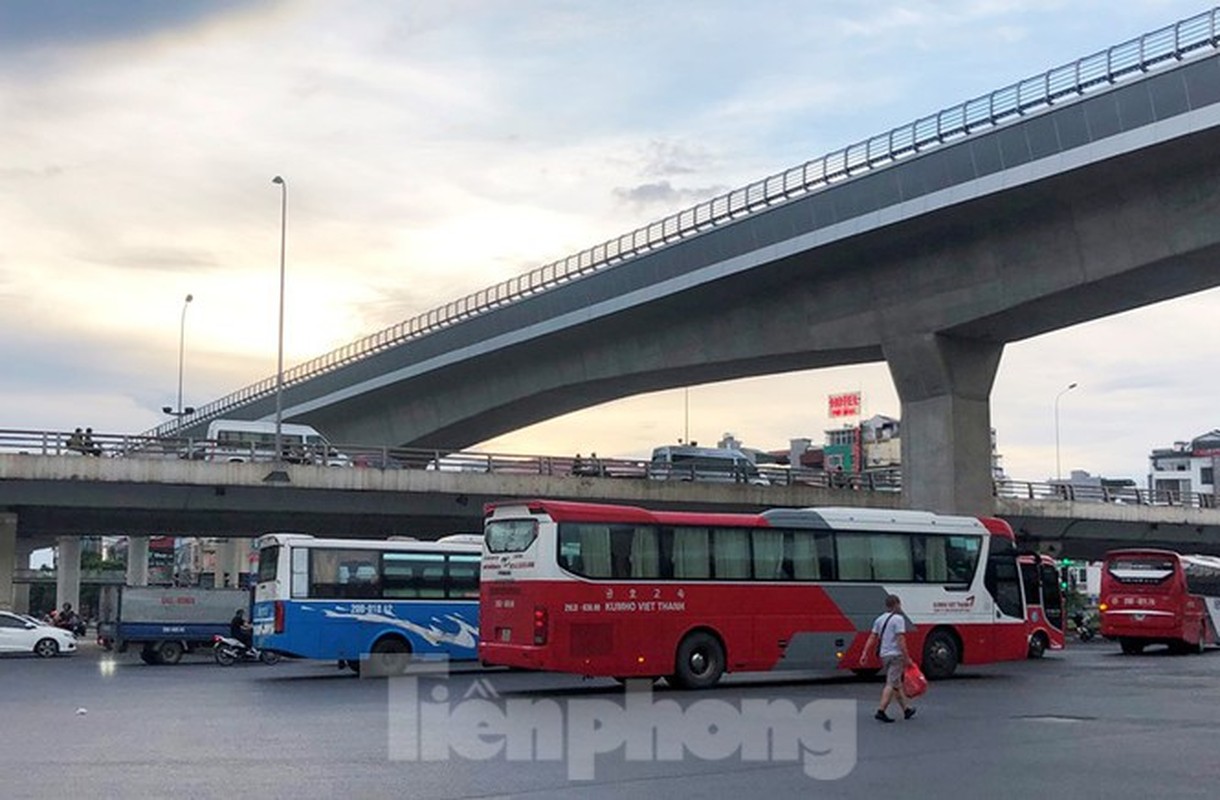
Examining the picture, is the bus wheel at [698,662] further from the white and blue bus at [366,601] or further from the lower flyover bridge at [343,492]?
the lower flyover bridge at [343,492]

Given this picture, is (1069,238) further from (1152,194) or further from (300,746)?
(300,746)

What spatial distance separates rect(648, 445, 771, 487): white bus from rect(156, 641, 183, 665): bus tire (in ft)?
Result: 57.7

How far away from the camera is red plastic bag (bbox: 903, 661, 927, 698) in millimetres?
17484

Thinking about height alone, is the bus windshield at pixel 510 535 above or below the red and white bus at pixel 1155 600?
above

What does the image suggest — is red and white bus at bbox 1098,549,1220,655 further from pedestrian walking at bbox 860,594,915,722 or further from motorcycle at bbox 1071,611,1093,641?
pedestrian walking at bbox 860,594,915,722

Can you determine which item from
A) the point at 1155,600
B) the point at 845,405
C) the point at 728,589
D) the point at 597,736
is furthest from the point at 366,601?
the point at 845,405

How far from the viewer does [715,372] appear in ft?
152

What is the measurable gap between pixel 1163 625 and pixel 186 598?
26.2 meters

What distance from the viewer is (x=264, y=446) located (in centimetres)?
4584

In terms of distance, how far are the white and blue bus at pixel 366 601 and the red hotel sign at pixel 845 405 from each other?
97.7 metres

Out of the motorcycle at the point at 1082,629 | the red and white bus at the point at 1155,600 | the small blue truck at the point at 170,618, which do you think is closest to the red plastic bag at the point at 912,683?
the red and white bus at the point at 1155,600

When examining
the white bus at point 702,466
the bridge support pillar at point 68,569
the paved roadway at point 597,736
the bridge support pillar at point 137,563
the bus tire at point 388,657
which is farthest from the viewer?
the bridge support pillar at point 137,563

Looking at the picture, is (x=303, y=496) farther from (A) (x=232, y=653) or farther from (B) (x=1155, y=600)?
(B) (x=1155, y=600)

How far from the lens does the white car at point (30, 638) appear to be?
3978 cm
